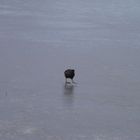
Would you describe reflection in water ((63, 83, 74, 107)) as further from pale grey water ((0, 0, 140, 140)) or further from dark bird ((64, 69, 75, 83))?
dark bird ((64, 69, 75, 83))

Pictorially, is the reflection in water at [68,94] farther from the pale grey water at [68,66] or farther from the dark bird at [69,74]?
the dark bird at [69,74]

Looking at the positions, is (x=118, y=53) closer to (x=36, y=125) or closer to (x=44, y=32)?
(x=44, y=32)

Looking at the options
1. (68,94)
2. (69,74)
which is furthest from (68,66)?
(68,94)

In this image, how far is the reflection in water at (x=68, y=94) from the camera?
10.8 metres

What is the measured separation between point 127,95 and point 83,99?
35.6 inches

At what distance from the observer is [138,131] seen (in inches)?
376

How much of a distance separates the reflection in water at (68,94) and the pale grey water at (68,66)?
19mm

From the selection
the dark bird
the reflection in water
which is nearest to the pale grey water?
the reflection in water

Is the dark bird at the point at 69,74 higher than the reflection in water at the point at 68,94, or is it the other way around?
the dark bird at the point at 69,74

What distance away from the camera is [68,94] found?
11414 millimetres

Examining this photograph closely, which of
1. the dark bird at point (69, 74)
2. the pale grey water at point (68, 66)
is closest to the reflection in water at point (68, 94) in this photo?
the pale grey water at point (68, 66)

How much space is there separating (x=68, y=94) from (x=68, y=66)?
187cm

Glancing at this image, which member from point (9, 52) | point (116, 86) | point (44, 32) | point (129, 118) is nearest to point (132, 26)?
point (44, 32)

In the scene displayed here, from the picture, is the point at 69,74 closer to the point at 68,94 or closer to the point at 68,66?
the point at 68,94
